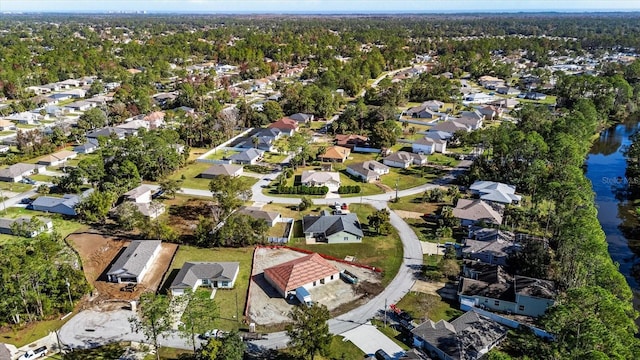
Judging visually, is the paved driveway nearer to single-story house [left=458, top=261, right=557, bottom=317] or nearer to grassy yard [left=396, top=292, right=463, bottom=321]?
grassy yard [left=396, top=292, right=463, bottom=321]

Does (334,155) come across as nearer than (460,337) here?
No

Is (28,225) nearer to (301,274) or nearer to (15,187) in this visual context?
(15,187)

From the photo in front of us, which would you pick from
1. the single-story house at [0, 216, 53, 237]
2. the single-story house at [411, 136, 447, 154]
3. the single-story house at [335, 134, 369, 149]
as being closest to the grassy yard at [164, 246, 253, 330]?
the single-story house at [0, 216, 53, 237]

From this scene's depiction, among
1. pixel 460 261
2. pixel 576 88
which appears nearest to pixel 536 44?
pixel 576 88

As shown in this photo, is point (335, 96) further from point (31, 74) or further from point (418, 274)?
point (31, 74)

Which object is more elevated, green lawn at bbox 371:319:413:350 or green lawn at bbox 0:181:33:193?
green lawn at bbox 0:181:33:193

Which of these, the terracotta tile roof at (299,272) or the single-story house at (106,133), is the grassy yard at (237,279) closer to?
the terracotta tile roof at (299,272)

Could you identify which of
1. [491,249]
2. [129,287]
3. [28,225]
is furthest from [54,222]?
[491,249]
